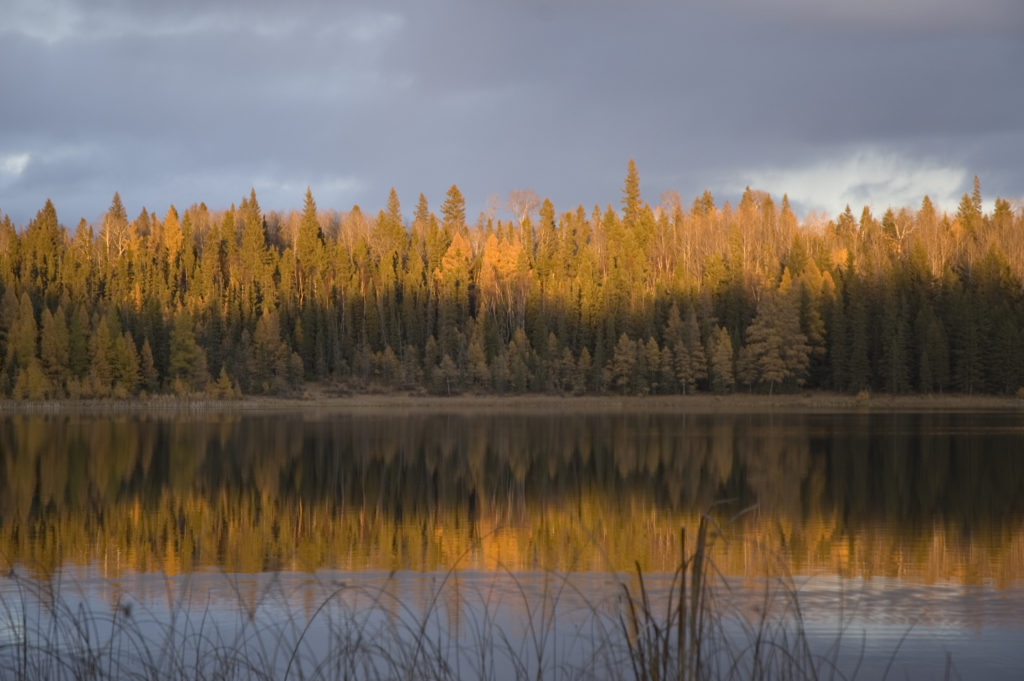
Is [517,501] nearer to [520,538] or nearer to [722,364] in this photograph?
[520,538]

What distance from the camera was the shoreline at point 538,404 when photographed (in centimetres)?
7744


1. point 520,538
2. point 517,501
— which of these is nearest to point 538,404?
point 517,501

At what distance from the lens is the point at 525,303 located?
104938mm

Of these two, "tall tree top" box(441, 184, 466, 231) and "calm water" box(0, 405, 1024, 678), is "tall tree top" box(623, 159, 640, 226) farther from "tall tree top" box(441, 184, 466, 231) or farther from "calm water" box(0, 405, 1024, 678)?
"calm water" box(0, 405, 1024, 678)

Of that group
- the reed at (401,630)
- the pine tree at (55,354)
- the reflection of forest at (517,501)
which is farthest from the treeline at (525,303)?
the reed at (401,630)

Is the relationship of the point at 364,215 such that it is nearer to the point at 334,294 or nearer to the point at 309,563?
the point at 334,294

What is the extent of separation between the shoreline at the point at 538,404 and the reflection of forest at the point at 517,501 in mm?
33961

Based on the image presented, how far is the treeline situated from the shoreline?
1745 millimetres

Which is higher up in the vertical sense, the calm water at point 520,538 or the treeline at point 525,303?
the treeline at point 525,303

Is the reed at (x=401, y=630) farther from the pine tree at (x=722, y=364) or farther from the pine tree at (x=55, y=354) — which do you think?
the pine tree at (x=55, y=354)

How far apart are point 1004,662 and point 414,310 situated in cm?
10071

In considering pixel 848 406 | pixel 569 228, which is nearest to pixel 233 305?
pixel 569 228

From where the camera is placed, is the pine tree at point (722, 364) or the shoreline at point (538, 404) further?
the pine tree at point (722, 364)

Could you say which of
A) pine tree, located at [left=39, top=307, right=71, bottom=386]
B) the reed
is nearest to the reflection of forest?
the reed
